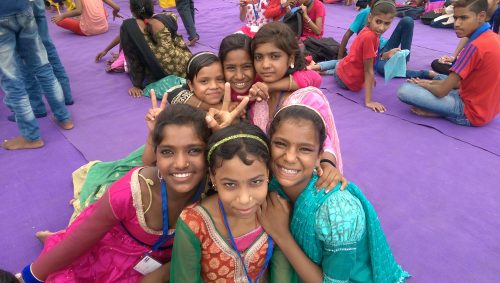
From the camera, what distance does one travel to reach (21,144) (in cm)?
259

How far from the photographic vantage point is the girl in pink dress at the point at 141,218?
3.92ft

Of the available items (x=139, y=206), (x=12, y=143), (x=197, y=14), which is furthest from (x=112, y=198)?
(x=197, y=14)

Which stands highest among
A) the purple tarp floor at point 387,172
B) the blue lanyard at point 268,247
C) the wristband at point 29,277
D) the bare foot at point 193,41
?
the blue lanyard at point 268,247

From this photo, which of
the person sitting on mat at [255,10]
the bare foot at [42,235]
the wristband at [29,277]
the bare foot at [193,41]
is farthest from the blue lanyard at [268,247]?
the bare foot at [193,41]

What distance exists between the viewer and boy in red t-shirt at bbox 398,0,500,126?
258 centimetres

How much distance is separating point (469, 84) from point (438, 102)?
0.25 metres

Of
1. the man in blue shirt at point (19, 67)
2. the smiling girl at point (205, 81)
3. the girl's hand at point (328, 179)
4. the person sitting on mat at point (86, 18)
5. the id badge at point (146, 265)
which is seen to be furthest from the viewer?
the person sitting on mat at point (86, 18)

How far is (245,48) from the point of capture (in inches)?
62.7

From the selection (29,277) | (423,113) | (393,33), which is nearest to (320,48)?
(393,33)

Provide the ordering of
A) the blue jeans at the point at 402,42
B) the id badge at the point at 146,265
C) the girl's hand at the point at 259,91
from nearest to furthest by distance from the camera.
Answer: the id badge at the point at 146,265
the girl's hand at the point at 259,91
the blue jeans at the point at 402,42

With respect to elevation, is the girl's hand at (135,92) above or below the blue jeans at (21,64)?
below

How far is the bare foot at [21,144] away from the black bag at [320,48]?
274 cm

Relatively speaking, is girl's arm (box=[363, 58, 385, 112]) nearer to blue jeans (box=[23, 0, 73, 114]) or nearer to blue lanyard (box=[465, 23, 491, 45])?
blue lanyard (box=[465, 23, 491, 45])

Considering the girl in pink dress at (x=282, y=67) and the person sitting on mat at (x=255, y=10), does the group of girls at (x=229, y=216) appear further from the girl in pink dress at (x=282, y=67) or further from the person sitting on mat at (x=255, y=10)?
the person sitting on mat at (x=255, y=10)
